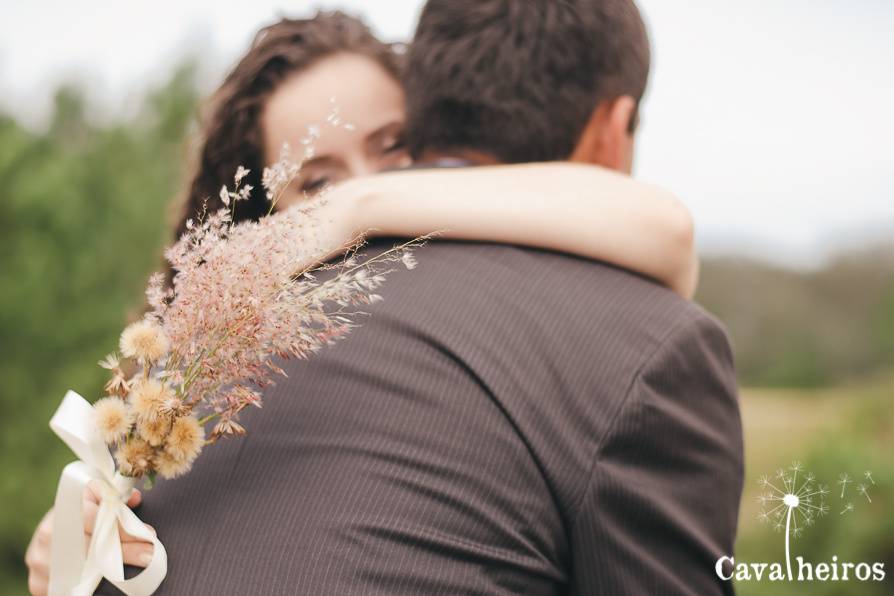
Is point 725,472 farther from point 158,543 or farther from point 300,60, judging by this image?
point 300,60

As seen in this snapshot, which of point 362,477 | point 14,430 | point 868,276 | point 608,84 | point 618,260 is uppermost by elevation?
point 608,84

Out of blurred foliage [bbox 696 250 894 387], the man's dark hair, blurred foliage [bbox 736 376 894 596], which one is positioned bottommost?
blurred foliage [bbox 696 250 894 387]

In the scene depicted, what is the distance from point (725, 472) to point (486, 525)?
574mm

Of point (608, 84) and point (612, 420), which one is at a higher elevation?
point (608, 84)

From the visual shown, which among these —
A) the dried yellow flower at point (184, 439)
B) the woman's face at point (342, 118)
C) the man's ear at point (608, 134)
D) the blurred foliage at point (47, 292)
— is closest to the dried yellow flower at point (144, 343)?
the dried yellow flower at point (184, 439)

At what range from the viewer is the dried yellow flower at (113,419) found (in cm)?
154

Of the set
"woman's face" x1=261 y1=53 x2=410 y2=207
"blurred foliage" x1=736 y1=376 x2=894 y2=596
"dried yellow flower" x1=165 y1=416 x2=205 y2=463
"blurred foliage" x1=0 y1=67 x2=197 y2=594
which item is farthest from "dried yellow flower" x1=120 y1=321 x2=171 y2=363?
"blurred foliage" x1=0 y1=67 x2=197 y2=594

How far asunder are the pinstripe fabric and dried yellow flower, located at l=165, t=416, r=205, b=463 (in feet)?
0.53

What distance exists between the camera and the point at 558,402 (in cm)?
171

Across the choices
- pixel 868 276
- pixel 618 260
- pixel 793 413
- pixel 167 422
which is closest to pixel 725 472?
pixel 618 260

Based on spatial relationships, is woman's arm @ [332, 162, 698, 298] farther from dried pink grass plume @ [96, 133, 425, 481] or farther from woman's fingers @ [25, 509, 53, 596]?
woman's fingers @ [25, 509, 53, 596]

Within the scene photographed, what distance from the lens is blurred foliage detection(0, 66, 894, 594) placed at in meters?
13.5

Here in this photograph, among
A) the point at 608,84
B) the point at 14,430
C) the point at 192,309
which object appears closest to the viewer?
the point at 192,309

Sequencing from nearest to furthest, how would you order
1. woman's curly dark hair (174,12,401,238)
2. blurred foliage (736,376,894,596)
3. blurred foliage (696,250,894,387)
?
woman's curly dark hair (174,12,401,238) < blurred foliage (736,376,894,596) < blurred foliage (696,250,894,387)
